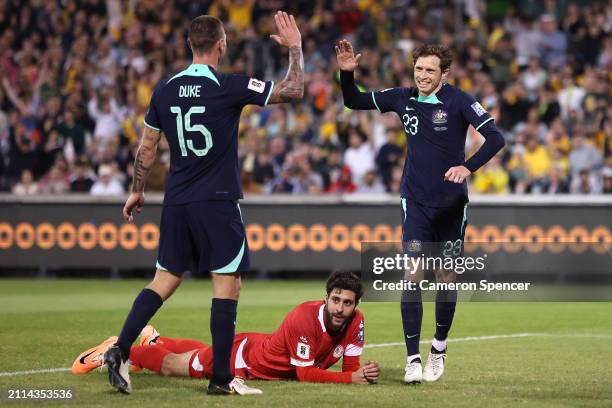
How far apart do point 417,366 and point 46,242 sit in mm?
11727

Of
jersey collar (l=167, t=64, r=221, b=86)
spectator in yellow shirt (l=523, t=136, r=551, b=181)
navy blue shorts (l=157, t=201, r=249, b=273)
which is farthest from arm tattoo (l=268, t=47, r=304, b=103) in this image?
spectator in yellow shirt (l=523, t=136, r=551, b=181)

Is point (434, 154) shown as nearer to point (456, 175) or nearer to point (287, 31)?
point (456, 175)

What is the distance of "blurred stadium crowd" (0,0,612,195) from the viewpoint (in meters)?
20.0

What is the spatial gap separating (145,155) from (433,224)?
2.17 meters

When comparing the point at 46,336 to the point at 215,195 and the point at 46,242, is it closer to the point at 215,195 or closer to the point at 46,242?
the point at 215,195

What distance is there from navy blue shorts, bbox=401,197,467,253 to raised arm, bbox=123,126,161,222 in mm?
1943

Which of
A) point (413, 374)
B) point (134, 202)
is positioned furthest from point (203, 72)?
point (413, 374)

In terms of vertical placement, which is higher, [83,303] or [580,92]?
[580,92]

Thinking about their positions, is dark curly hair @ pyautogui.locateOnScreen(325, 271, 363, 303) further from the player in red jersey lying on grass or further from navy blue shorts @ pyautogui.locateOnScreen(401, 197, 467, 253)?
navy blue shorts @ pyautogui.locateOnScreen(401, 197, 467, 253)

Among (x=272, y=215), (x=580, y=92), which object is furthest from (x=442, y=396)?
(x=580, y=92)

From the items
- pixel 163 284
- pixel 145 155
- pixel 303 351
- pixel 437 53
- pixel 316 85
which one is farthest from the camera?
pixel 316 85

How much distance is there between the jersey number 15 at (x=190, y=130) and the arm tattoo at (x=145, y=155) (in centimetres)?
21

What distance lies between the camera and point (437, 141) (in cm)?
908

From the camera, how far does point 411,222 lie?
29.8 feet
